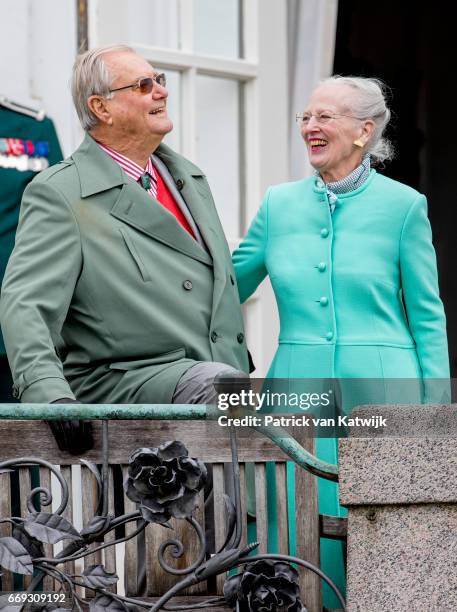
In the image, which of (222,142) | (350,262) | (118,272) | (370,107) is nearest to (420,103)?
(222,142)

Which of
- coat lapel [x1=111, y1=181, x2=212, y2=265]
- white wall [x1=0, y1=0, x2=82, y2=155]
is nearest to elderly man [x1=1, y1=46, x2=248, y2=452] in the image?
coat lapel [x1=111, y1=181, x2=212, y2=265]

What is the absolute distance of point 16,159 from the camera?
5.62m

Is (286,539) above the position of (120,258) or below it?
below

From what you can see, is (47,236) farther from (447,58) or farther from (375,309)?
(447,58)

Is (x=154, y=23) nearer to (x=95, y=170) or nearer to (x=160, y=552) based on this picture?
(x=95, y=170)

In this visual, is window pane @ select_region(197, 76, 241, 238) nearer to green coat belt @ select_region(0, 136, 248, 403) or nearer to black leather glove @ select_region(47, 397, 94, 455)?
green coat belt @ select_region(0, 136, 248, 403)

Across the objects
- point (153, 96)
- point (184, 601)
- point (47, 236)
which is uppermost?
point (153, 96)

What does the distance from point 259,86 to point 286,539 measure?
9.56ft

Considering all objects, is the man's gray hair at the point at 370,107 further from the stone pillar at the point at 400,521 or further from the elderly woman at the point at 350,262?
the stone pillar at the point at 400,521

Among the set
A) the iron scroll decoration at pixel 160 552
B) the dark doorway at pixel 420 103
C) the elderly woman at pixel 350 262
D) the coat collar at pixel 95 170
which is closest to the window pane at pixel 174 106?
the elderly woman at pixel 350 262

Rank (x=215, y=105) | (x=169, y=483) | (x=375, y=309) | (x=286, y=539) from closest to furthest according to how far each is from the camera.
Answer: (x=169, y=483) → (x=286, y=539) → (x=375, y=309) → (x=215, y=105)

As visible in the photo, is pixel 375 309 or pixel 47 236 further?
pixel 375 309

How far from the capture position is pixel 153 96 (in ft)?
14.8

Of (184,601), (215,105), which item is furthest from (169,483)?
(215,105)
